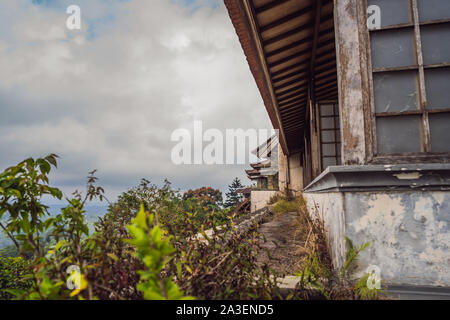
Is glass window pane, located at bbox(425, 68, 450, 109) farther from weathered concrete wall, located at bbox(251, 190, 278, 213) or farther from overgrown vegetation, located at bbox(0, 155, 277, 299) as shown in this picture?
weathered concrete wall, located at bbox(251, 190, 278, 213)

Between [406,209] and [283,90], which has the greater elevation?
[283,90]

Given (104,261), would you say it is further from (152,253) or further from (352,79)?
(352,79)

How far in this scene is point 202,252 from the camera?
149cm

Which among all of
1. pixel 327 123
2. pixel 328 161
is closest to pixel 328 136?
pixel 327 123

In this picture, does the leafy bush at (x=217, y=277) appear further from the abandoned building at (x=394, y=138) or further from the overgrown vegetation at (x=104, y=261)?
the abandoned building at (x=394, y=138)

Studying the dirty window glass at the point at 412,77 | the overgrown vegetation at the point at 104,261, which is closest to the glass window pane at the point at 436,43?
the dirty window glass at the point at 412,77

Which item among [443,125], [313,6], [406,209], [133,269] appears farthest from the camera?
[313,6]

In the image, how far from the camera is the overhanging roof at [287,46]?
277 cm

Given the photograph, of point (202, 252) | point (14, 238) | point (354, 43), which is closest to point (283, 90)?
point (354, 43)

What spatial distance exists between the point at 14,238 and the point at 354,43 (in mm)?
2447

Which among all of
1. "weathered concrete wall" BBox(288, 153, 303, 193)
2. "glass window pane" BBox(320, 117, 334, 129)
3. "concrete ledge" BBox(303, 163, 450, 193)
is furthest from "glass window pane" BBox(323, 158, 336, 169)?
"weathered concrete wall" BBox(288, 153, 303, 193)

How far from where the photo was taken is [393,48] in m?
2.03

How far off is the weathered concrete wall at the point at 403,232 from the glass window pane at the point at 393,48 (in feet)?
3.22
